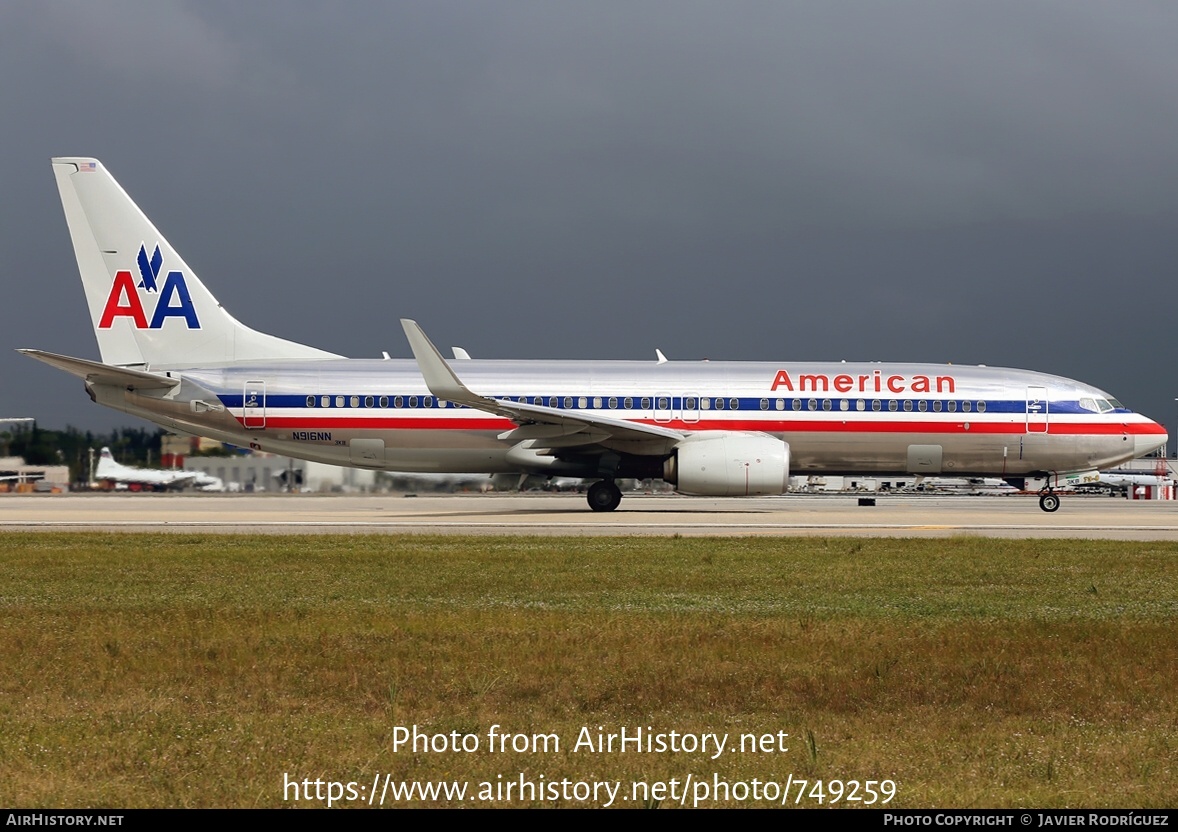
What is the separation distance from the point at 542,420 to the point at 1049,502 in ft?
48.0

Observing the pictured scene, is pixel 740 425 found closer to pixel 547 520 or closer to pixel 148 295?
pixel 547 520

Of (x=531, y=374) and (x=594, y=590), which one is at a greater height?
(x=531, y=374)

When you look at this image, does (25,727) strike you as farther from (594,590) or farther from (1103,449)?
(1103,449)

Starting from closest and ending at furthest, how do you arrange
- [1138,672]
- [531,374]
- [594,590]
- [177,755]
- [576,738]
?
1. [177,755]
2. [576,738]
3. [1138,672]
4. [594,590]
5. [531,374]

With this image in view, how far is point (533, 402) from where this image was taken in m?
29.1

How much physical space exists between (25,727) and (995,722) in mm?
5413

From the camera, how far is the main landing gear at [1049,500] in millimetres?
32469

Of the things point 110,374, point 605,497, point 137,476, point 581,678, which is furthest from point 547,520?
point 137,476

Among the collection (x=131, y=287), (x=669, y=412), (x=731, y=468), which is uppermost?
(x=131, y=287)

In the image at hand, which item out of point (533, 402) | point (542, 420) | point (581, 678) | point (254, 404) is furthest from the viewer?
point (533, 402)

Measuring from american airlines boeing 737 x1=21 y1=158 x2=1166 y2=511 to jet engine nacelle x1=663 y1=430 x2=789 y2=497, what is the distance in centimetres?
43

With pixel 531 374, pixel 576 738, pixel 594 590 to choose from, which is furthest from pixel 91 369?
pixel 576 738

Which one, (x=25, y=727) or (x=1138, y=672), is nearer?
(x=25, y=727)

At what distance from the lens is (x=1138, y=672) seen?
842 cm
